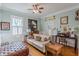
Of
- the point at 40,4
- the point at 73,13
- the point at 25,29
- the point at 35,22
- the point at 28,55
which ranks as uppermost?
the point at 40,4

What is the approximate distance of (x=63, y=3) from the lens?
5.09ft

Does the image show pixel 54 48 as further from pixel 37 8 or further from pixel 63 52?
pixel 37 8

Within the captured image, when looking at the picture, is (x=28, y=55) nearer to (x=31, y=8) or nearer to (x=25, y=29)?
(x=25, y=29)

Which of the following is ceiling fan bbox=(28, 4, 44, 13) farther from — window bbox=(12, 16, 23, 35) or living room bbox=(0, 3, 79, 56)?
window bbox=(12, 16, 23, 35)

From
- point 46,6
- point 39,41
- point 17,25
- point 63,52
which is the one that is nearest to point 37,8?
point 46,6

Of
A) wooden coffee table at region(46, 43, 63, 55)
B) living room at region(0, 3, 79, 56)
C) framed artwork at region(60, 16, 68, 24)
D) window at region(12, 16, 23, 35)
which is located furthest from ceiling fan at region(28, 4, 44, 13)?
wooden coffee table at region(46, 43, 63, 55)

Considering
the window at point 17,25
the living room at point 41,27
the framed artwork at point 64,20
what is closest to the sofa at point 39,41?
the living room at point 41,27

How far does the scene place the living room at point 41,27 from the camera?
1.53 metres

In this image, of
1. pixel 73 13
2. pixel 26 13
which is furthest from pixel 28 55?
pixel 73 13

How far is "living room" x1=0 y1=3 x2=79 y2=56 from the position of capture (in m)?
1.53

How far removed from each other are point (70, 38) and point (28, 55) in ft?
2.54

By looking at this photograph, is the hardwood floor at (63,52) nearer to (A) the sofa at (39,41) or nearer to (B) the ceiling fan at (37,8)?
(A) the sofa at (39,41)

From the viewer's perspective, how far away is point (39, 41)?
1624 millimetres

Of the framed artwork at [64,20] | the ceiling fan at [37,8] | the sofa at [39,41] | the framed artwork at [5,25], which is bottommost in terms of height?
the sofa at [39,41]
